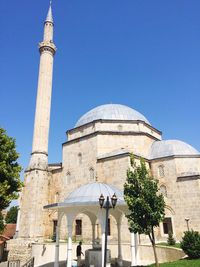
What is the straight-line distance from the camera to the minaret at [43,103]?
1947 cm

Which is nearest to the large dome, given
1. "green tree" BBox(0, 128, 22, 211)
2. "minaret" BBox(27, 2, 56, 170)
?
"minaret" BBox(27, 2, 56, 170)

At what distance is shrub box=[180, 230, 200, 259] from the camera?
10242 millimetres

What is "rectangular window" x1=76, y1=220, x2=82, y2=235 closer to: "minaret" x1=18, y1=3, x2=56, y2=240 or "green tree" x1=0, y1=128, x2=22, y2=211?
"minaret" x1=18, y1=3, x2=56, y2=240

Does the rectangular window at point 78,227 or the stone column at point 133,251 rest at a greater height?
the rectangular window at point 78,227

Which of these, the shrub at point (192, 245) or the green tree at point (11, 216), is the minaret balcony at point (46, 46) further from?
the green tree at point (11, 216)

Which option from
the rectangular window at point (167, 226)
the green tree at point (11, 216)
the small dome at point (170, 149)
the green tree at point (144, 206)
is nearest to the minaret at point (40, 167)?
the small dome at point (170, 149)

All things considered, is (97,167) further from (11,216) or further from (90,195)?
(11,216)

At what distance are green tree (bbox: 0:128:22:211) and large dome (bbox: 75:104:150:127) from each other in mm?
11942

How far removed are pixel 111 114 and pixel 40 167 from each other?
7.30m

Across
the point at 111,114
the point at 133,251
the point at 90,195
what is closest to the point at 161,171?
the point at 111,114

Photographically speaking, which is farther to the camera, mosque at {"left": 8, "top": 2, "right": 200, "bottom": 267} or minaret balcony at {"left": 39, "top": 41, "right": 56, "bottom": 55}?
minaret balcony at {"left": 39, "top": 41, "right": 56, "bottom": 55}

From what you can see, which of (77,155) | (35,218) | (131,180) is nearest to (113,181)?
(77,155)

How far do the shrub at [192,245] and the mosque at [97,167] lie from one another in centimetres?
484

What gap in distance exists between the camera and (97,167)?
60.5 feet
